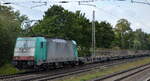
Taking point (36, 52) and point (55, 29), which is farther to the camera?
point (55, 29)

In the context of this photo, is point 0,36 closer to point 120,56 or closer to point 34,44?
point 34,44

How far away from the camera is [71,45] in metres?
33.6

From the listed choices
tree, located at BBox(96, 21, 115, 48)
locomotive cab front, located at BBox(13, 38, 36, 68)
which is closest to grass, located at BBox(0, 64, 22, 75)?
locomotive cab front, located at BBox(13, 38, 36, 68)

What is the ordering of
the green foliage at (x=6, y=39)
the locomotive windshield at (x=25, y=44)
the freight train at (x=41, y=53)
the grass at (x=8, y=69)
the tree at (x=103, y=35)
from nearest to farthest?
the freight train at (x=41, y=53)
the locomotive windshield at (x=25, y=44)
the green foliage at (x=6, y=39)
the grass at (x=8, y=69)
the tree at (x=103, y=35)

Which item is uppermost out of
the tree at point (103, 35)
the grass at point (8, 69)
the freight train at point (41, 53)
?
the tree at point (103, 35)

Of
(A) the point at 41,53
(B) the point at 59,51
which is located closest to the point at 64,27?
(B) the point at 59,51

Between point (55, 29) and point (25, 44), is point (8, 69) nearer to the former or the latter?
point (25, 44)

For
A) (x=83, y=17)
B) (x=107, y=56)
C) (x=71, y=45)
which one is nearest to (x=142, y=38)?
(x=83, y=17)

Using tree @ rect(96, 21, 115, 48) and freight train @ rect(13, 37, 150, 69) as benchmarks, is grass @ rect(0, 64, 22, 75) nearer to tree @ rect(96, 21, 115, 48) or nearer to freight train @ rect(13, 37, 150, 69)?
freight train @ rect(13, 37, 150, 69)

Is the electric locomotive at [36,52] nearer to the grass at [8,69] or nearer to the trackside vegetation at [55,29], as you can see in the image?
the trackside vegetation at [55,29]

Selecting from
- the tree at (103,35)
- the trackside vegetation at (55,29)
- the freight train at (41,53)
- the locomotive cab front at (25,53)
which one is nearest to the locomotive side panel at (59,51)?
the freight train at (41,53)

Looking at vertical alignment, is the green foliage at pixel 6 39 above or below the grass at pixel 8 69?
above

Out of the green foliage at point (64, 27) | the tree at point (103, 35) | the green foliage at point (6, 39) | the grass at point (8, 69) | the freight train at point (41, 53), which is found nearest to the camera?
the freight train at point (41, 53)

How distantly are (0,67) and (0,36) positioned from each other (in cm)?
367
